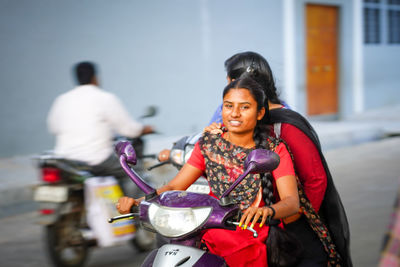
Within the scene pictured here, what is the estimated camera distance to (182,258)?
180cm

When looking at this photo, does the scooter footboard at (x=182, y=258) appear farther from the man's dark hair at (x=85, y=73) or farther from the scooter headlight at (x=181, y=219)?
the man's dark hair at (x=85, y=73)

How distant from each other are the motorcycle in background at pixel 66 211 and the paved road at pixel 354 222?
1.08ft

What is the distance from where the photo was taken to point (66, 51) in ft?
27.8

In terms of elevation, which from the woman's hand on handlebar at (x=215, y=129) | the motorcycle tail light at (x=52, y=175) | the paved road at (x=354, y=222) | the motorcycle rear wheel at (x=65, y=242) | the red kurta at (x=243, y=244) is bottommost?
the paved road at (x=354, y=222)

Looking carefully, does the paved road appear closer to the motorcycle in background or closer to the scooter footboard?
the motorcycle in background

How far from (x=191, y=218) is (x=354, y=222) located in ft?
12.6

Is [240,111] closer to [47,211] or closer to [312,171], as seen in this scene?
[312,171]

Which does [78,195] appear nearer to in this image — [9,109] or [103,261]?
[103,261]

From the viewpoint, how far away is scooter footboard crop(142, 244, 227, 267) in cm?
180

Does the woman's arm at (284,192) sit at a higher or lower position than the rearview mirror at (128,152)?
lower

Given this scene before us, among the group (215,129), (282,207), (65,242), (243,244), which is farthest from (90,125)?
(282,207)

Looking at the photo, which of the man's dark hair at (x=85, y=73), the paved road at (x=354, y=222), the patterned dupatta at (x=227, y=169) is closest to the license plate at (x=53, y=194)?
the paved road at (x=354, y=222)

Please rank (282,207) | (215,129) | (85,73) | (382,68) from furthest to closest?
(382,68) < (85,73) < (215,129) < (282,207)

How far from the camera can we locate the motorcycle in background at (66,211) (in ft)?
13.4
